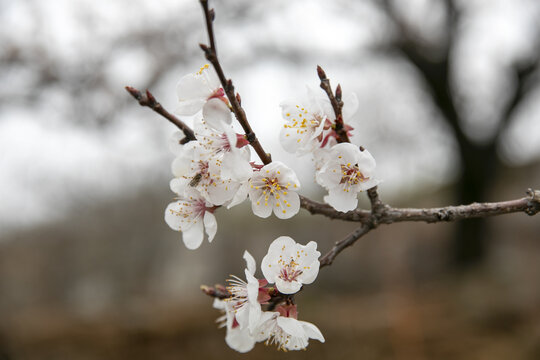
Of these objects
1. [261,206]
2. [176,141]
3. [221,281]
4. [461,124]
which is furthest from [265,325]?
[221,281]

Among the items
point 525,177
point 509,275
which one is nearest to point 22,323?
point 509,275

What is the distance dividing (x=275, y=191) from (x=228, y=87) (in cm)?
22

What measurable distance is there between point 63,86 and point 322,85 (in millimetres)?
3499

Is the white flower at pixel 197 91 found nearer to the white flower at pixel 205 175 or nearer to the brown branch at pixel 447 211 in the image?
the white flower at pixel 205 175

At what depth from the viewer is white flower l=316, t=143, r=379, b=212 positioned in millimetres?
764

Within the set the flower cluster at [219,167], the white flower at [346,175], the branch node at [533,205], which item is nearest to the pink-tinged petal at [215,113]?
the flower cluster at [219,167]

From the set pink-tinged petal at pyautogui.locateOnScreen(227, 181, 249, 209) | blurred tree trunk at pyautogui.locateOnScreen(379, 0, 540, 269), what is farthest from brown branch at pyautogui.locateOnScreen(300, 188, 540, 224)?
blurred tree trunk at pyautogui.locateOnScreen(379, 0, 540, 269)

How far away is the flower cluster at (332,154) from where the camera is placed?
2.53 ft

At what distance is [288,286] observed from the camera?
2.37 ft

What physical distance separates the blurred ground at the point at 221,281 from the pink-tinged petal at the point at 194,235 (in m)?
3.28

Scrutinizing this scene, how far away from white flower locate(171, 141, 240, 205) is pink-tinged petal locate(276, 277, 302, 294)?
0.58ft

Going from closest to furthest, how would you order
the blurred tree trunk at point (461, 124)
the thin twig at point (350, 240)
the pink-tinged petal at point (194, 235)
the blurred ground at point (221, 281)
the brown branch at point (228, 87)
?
the brown branch at point (228, 87) < the thin twig at point (350, 240) < the pink-tinged petal at point (194, 235) < the blurred ground at point (221, 281) < the blurred tree trunk at point (461, 124)

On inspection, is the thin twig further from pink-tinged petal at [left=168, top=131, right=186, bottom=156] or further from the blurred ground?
the blurred ground

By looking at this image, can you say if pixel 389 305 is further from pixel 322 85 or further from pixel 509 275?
pixel 322 85
